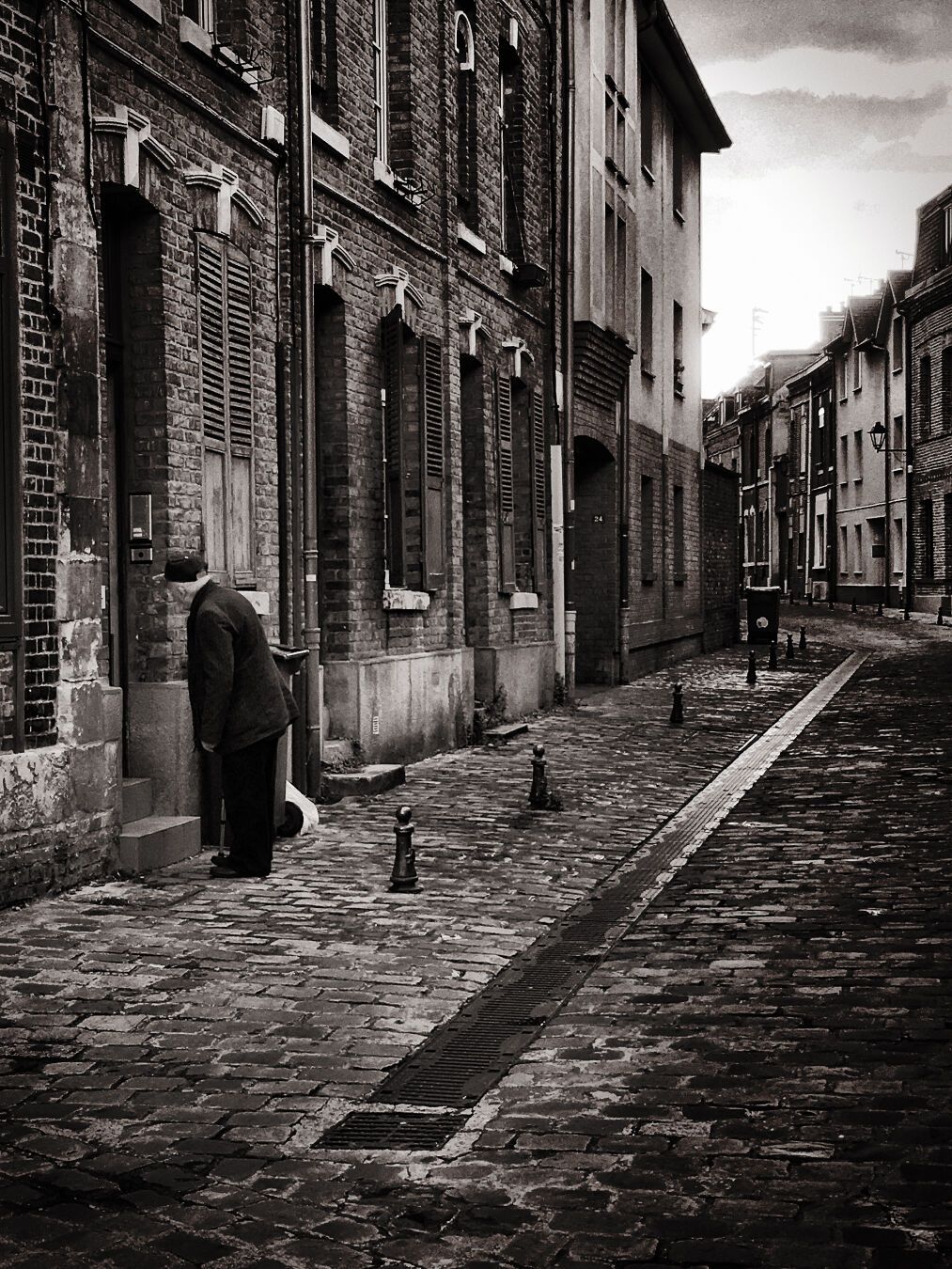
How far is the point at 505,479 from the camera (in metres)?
17.9

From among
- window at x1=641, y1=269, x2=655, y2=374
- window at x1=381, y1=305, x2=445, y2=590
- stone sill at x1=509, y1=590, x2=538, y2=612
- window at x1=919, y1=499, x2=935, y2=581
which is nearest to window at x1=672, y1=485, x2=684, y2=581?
window at x1=641, y1=269, x2=655, y2=374

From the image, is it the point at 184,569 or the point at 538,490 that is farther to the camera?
the point at 538,490

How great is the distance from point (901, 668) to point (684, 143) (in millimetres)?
11723

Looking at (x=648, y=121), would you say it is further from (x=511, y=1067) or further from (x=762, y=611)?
(x=511, y=1067)

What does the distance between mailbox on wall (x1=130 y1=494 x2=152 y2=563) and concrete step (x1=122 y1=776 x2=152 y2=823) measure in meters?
1.36

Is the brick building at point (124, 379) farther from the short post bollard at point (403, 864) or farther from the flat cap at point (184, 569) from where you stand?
the short post bollard at point (403, 864)

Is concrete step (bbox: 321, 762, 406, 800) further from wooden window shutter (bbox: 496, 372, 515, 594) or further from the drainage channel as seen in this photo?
wooden window shutter (bbox: 496, 372, 515, 594)

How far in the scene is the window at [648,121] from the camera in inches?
1070

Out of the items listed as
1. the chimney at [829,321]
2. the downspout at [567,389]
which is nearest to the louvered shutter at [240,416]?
the downspout at [567,389]

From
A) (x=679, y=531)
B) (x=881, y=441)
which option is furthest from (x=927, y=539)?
(x=679, y=531)

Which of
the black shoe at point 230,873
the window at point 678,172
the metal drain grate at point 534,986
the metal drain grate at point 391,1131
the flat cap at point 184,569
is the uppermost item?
the window at point 678,172

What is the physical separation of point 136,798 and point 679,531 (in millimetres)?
21959

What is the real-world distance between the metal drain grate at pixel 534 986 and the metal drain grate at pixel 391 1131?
0.52 ft

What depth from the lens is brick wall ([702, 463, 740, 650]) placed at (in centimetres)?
3334
